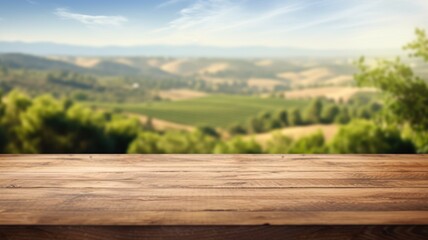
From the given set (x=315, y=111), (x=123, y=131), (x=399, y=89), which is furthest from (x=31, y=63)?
(x=399, y=89)

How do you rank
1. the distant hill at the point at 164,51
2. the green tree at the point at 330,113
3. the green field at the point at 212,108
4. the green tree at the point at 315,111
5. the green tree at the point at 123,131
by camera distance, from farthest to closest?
the green tree at the point at 123,131 < the green field at the point at 212,108 < the green tree at the point at 315,111 < the green tree at the point at 330,113 < the distant hill at the point at 164,51

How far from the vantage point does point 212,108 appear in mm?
20078

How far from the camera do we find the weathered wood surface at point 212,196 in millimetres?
958

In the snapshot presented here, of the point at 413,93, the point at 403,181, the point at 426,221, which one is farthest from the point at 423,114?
the point at 426,221

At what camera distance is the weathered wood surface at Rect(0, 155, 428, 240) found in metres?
0.96

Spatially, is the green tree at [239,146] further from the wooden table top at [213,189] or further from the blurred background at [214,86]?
the wooden table top at [213,189]

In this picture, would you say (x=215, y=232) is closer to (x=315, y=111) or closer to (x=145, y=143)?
(x=315, y=111)

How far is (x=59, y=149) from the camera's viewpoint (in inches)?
641

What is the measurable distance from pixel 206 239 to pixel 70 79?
17.9 m

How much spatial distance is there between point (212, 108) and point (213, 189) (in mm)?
18772

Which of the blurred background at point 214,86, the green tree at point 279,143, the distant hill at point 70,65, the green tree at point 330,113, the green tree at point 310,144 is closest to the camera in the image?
the blurred background at point 214,86

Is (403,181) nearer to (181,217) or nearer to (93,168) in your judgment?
(181,217)

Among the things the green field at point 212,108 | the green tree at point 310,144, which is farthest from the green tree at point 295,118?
the green tree at point 310,144

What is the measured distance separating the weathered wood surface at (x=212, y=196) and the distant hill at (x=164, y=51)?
10688 mm
